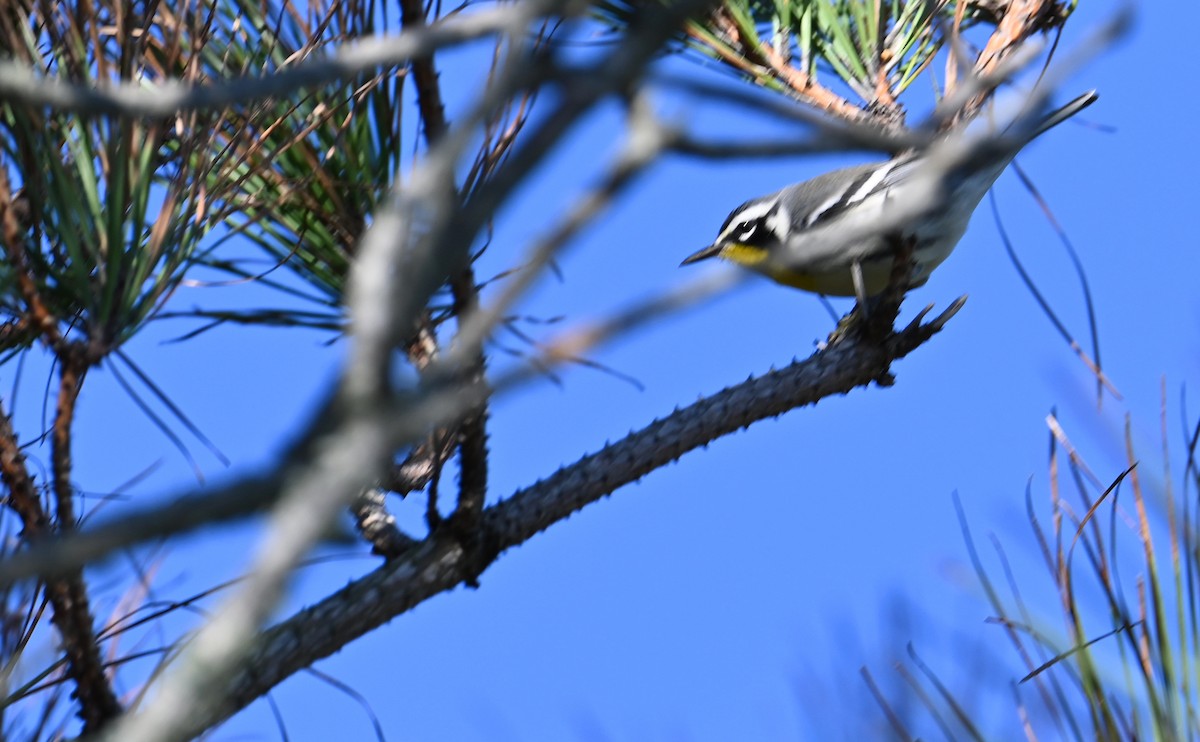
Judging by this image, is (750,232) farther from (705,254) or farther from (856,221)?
(856,221)

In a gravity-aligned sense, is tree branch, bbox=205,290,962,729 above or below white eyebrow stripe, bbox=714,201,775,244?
below

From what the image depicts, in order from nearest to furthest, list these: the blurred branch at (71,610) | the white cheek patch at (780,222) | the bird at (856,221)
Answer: the blurred branch at (71,610) < the bird at (856,221) < the white cheek patch at (780,222)

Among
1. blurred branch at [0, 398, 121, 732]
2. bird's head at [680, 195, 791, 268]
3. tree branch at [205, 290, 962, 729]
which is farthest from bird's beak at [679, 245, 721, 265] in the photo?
blurred branch at [0, 398, 121, 732]

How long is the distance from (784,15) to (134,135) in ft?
3.89

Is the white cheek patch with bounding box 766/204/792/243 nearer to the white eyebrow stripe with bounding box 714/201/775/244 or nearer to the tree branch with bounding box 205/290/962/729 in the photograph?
the white eyebrow stripe with bounding box 714/201/775/244

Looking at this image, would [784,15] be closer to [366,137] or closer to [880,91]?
[880,91]

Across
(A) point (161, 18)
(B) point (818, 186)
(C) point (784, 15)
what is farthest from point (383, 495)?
(B) point (818, 186)

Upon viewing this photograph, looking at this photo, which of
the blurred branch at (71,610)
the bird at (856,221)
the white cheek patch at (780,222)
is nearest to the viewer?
the blurred branch at (71,610)

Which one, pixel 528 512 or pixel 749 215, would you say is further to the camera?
pixel 749 215

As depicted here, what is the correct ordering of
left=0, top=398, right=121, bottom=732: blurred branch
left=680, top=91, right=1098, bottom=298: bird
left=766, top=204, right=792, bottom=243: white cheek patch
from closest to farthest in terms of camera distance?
left=0, top=398, right=121, bottom=732: blurred branch < left=680, top=91, right=1098, bottom=298: bird < left=766, top=204, right=792, bottom=243: white cheek patch

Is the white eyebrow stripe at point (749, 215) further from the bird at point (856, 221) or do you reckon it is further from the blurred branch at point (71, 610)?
the blurred branch at point (71, 610)

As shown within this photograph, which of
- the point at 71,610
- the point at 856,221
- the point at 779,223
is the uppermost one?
the point at 779,223

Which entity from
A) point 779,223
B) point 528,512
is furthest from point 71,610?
point 779,223

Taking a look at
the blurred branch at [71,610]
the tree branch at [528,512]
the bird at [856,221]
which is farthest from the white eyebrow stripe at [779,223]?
the blurred branch at [71,610]
